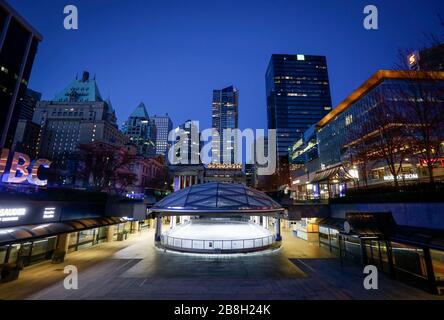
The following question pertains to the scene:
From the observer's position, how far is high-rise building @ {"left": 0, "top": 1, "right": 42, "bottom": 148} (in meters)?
66.7

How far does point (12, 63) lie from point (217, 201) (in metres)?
94.4

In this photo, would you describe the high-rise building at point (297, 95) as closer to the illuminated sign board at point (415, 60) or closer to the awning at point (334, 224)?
the illuminated sign board at point (415, 60)

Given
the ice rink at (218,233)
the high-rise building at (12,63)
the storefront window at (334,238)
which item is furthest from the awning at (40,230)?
the high-rise building at (12,63)

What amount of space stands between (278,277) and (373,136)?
100 ft

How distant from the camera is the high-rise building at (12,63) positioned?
66688mm

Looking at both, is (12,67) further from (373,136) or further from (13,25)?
(373,136)

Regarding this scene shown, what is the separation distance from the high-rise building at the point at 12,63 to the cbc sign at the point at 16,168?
68.4 meters

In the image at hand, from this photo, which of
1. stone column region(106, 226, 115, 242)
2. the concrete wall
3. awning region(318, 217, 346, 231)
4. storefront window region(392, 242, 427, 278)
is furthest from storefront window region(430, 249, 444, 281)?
stone column region(106, 226, 115, 242)

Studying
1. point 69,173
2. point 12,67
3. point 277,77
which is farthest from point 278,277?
point 277,77

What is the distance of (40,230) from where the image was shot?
1803 cm

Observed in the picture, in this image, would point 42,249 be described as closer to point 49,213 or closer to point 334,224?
point 49,213

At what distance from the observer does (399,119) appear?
25.8 metres

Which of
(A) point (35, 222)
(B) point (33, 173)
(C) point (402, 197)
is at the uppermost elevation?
(B) point (33, 173)

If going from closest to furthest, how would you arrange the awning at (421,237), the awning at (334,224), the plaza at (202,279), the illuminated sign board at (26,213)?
the awning at (421,237), the plaza at (202,279), the illuminated sign board at (26,213), the awning at (334,224)
